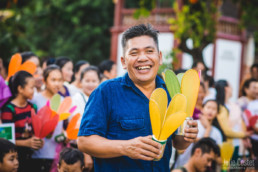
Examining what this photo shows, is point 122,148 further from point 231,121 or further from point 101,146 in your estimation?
point 231,121

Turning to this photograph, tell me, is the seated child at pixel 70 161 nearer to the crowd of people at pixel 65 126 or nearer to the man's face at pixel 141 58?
the crowd of people at pixel 65 126

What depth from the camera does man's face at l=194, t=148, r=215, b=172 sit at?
13.3 ft

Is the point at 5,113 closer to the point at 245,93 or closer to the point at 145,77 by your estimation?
the point at 145,77

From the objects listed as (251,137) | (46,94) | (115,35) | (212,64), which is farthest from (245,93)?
(115,35)

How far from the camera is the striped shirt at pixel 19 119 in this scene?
3893 millimetres

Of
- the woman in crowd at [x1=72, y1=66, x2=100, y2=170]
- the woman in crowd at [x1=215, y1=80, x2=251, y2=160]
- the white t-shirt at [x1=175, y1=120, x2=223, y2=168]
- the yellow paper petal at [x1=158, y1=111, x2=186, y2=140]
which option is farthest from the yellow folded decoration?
the woman in crowd at [x1=215, y1=80, x2=251, y2=160]

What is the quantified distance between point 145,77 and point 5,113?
7.09 feet

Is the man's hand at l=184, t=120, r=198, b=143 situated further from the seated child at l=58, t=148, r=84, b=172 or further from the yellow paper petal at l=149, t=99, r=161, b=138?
the seated child at l=58, t=148, r=84, b=172

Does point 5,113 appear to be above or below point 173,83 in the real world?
below

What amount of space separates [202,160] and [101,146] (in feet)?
7.56

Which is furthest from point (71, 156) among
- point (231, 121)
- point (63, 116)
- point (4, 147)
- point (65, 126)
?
point (231, 121)

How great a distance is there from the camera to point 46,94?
444 cm

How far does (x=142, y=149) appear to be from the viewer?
1.91 m

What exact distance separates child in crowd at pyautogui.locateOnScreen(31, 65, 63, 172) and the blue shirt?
203 cm
